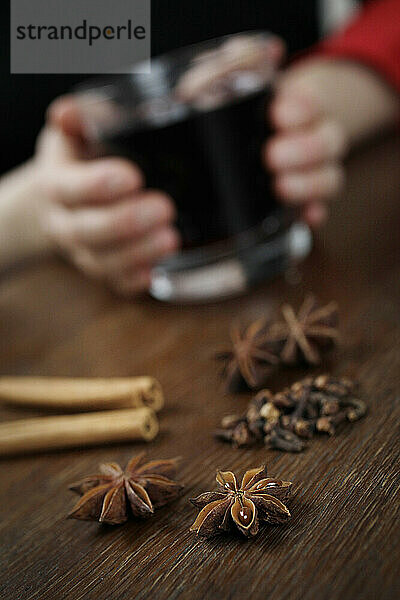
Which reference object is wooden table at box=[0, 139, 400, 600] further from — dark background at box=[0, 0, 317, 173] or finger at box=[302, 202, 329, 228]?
dark background at box=[0, 0, 317, 173]

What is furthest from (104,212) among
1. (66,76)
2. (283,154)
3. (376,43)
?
(66,76)

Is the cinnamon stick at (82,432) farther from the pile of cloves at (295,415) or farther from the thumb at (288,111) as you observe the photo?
the thumb at (288,111)

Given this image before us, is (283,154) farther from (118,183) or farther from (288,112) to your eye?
(118,183)

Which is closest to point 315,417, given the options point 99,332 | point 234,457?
point 234,457

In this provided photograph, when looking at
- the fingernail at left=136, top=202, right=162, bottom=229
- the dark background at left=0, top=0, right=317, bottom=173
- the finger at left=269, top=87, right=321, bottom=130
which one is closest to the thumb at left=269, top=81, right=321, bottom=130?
the finger at left=269, top=87, right=321, bottom=130

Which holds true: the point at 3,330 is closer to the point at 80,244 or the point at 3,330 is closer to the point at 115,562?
the point at 80,244
